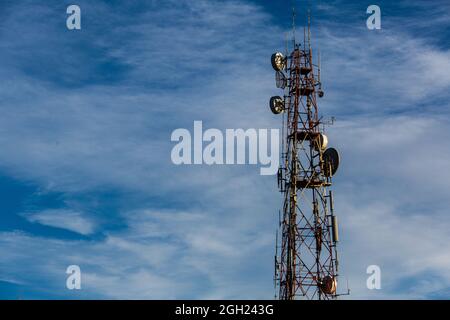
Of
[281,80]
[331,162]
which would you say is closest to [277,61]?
[281,80]

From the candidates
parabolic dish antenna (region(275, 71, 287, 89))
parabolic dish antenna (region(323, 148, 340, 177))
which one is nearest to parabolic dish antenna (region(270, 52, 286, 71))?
parabolic dish antenna (region(275, 71, 287, 89))

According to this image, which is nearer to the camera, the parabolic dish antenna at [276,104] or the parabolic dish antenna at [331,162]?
the parabolic dish antenna at [331,162]

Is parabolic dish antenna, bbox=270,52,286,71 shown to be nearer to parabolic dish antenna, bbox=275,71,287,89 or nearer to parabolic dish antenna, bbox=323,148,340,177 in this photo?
parabolic dish antenna, bbox=275,71,287,89

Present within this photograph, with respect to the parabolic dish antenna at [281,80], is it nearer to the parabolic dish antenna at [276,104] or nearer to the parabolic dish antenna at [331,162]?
the parabolic dish antenna at [276,104]

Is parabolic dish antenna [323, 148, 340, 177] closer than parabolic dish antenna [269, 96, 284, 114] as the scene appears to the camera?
Yes

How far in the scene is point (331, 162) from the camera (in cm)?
7656

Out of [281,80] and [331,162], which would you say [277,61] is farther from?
[331,162]

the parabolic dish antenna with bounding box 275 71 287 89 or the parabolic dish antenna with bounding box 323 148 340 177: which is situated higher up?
the parabolic dish antenna with bounding box 275 71 287 89

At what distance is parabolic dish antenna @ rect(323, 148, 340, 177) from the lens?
76.4 m

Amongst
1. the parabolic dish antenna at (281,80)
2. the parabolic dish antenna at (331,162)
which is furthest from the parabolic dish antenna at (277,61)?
the parabolic dish antenna at (331,162)

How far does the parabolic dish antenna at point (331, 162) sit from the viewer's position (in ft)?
251

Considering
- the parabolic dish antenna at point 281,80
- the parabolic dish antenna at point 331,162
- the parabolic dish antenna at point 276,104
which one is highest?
the parabolic dish antenna at point 281,80
